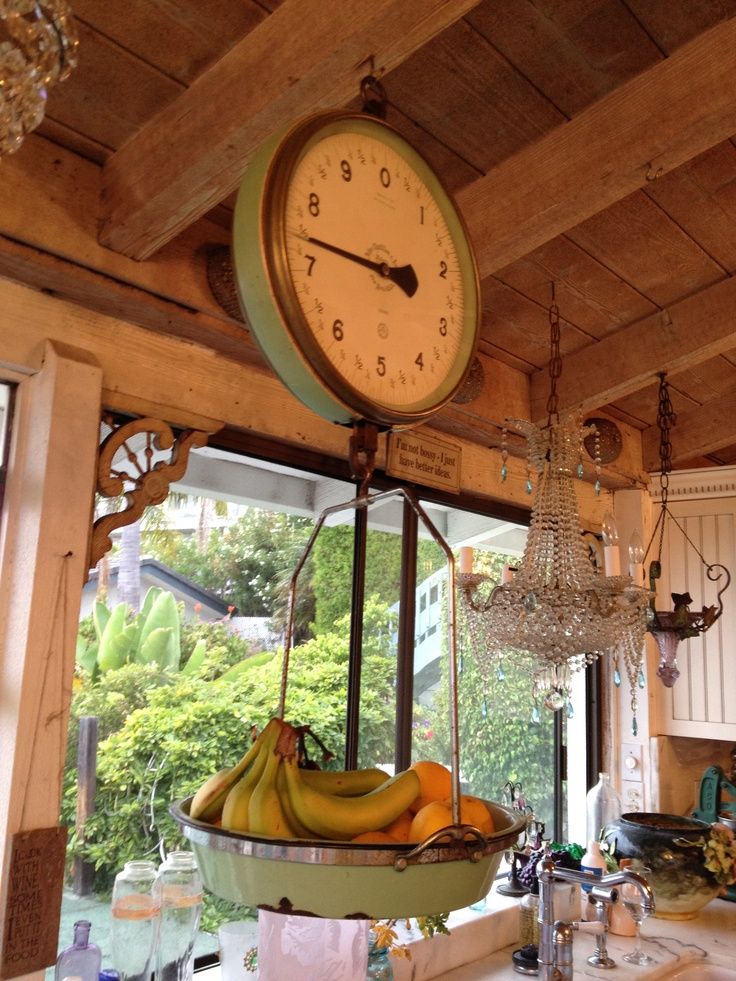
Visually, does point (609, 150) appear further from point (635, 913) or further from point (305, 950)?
point (635, 913)

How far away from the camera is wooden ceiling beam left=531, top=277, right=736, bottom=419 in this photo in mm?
2188

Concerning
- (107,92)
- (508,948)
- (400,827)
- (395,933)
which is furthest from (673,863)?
(107,92)

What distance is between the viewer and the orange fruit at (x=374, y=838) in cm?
65

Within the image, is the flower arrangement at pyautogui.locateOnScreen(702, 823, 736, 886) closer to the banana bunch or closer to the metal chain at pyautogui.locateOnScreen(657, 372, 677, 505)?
the metal chain at pyautogui.locateOnScreen(657, 372, 677, 505)

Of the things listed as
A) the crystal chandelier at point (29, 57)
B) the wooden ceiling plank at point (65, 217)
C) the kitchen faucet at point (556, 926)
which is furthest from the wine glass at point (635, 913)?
the crystal chandelier at point (29, 57)

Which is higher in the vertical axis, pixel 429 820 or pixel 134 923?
pixel 429 820

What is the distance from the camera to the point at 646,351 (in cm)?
229

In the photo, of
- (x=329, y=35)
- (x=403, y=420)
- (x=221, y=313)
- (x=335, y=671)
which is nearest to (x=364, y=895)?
(x=403, y=420)

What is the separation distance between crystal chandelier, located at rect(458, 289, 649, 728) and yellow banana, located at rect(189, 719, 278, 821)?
106 cm

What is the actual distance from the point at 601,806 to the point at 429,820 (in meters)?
2.45

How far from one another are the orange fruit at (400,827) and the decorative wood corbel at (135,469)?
2.99ft

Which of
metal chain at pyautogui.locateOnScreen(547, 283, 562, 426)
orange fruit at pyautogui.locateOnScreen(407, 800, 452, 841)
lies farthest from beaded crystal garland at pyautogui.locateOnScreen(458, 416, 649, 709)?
orange fruit at pyautogui.locateOnScreen(407, 800, 452, 841)

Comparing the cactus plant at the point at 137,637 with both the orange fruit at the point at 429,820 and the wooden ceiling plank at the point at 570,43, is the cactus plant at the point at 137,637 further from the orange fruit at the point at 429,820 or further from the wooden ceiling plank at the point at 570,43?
the wooden ceiling plank at the point at 570,43

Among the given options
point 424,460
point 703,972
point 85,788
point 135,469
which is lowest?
point 703,972
